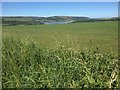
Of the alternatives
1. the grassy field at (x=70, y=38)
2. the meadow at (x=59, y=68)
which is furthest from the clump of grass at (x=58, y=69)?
the grassy field at (x=70, y=38)

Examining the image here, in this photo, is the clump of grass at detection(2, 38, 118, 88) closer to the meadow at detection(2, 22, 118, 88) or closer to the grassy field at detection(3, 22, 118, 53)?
the meadow at detection(2, 22, 118, 88)

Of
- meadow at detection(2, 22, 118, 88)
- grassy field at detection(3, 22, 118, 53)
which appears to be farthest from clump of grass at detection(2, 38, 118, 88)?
grassy field at detection(3, 22, 118, 53)

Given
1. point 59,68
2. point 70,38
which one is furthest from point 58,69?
point 70,38

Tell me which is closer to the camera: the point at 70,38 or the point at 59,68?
the point at 59,68

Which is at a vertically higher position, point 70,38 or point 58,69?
point 70,38

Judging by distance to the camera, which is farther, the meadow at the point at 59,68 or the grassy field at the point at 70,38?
the grassy field at the point at 70,38

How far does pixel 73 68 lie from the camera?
16.9ft

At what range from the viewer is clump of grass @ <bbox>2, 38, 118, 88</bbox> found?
4742mm

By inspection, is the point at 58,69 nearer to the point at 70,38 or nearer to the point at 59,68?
the point at 59,68

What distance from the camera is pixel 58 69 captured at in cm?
519

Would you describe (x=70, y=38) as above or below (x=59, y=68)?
above

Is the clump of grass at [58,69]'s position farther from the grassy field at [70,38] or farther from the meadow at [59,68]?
the grassy field at [70,38]

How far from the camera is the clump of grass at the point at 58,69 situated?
4742 millimetres

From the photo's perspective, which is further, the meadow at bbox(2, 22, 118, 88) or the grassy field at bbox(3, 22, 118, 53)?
the grassy field at bbox(3, 22, 118, 53)
